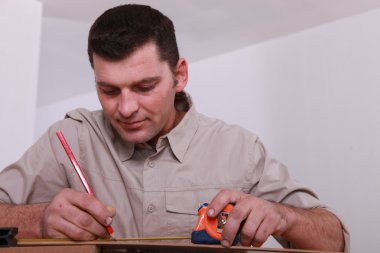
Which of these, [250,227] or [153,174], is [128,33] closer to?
[153,174]

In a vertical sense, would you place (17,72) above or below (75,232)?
above

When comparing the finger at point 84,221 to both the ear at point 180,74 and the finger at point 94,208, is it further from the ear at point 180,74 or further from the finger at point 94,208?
the ear at point 180,74

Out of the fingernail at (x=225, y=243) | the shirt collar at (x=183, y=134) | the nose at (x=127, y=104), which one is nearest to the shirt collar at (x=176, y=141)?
the shirt collar at (x=183, y=134)

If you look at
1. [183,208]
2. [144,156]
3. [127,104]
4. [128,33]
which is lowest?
[183,208]

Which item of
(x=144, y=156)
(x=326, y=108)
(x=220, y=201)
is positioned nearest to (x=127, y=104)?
(x=144, y=156)

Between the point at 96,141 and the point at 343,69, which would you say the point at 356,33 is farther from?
the point at 96,141

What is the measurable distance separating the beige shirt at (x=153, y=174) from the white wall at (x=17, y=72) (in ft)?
4.16

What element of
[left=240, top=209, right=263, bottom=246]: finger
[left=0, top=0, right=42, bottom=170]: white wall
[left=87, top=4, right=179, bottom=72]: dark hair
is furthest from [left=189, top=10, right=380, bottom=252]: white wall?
[left=240, top=209, right=263, bottom=246]: finger

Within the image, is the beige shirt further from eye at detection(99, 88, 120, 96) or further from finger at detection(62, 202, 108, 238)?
finger at detection(62, 202, 108, 238)

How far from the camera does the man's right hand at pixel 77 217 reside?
32.0 inches

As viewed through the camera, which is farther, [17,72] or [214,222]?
[17,72]

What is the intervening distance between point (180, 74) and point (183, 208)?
1.18 feet

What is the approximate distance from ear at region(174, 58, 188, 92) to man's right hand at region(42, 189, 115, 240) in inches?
20.2

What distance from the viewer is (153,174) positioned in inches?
45.1
